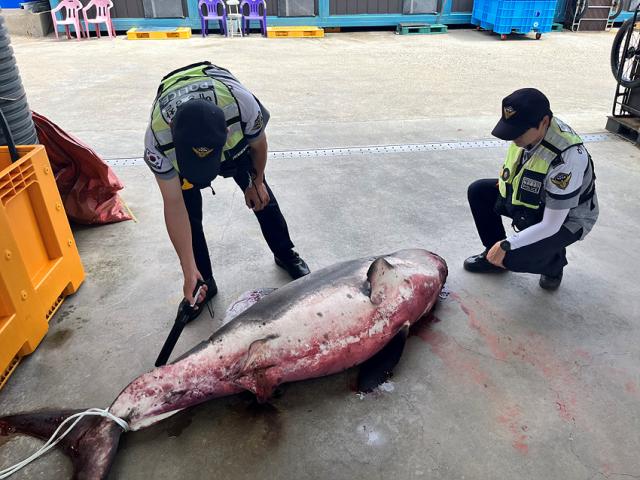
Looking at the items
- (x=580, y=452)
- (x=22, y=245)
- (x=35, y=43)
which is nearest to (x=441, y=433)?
(x=580, y=452)

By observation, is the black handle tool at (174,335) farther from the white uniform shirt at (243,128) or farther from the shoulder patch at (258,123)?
the shoulder patch at (258,123)

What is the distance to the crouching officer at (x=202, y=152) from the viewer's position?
2.00 meters

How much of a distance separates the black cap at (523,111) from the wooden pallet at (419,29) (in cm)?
1084

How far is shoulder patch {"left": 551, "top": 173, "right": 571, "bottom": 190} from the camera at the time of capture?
257 centimetres

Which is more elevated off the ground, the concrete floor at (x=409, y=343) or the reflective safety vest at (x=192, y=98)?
the reflective safety vest at (x=192, y=98)

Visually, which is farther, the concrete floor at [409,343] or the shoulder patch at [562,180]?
the shoulder patch at [562,180]

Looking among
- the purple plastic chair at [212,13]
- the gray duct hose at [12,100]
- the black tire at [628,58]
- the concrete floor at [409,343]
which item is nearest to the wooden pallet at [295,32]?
the purple plastic chair at [212,13]

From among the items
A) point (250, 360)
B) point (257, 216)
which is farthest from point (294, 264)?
point (250, 360)

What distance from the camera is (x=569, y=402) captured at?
2322 mm

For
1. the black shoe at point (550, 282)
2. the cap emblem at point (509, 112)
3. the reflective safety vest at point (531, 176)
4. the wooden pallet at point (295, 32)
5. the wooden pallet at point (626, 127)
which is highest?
the cap emblem at point (509, 112)

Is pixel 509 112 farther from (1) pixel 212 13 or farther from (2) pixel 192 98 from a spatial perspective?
(1) pixel 212 13

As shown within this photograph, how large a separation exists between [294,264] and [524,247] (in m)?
1.41

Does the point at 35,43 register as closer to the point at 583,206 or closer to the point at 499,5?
the point at 499,5

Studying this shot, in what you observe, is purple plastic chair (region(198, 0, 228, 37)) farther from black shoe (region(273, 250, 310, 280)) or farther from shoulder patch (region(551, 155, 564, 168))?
shoulder patch (region(551, 155, 564, 168))
